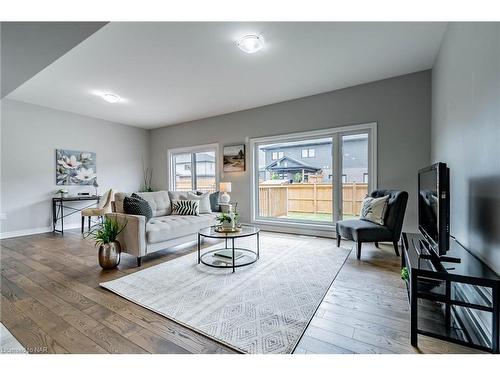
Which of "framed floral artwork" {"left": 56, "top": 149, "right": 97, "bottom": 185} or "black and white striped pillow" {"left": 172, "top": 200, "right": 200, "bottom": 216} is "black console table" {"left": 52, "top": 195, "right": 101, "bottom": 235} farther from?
"black and white striped pillow" {"left": 172, "top": 200, "right": 200, "bottom": 216}

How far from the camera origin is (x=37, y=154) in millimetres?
4738

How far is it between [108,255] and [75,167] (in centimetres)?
370

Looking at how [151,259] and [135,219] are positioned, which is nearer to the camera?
[135,219]

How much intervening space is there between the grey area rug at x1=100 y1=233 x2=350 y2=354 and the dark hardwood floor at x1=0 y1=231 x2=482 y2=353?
0.09m

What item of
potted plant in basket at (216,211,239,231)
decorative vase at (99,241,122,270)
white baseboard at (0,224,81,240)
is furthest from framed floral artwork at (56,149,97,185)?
potted plant in basket at (216,211,239,231)

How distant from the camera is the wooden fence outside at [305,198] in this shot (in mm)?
4086

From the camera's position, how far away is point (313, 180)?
178 inches

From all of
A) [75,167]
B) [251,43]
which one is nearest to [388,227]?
[251,43]

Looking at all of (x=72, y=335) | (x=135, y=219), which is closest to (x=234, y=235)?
(x=135, y=219)

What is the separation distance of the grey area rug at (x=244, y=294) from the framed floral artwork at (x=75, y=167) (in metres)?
3.91

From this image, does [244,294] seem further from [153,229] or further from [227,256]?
[153,229]

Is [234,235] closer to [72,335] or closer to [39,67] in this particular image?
[72,335]

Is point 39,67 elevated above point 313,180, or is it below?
above
